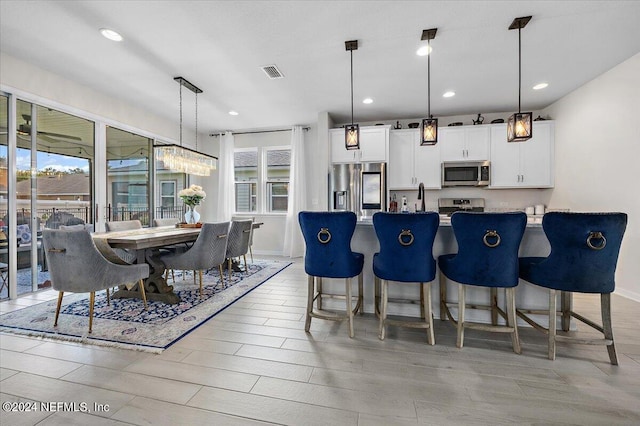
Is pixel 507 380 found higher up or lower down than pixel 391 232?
lower down

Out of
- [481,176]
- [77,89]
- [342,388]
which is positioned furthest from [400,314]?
[77,89]

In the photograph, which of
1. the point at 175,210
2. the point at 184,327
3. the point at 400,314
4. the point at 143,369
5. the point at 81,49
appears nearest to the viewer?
the point at 143,369

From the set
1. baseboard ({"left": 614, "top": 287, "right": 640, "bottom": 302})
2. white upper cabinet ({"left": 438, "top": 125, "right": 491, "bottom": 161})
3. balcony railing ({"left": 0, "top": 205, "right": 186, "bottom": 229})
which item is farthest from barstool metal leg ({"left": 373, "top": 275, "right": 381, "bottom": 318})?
balcony railing ({"left": 0, "top": 205, "right": 186, "bottom": 229})

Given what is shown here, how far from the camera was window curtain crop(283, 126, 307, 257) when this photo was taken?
5.75m

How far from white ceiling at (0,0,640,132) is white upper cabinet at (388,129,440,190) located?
0.71 metres

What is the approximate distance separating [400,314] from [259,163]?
15.1ft

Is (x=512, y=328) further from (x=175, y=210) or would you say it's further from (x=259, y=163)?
(x=175, y=210)

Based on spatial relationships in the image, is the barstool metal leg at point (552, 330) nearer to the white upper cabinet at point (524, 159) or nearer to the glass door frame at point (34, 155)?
the white upper cabinet at point (524, 159)

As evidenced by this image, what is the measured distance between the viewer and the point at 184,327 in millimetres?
2396

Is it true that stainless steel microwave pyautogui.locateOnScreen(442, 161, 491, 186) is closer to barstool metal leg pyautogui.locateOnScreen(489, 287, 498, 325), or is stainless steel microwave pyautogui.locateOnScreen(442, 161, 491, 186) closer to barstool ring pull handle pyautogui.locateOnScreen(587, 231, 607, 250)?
barstool metal leg pyautogui.locateOnScreen(489, 287, 498, 325)

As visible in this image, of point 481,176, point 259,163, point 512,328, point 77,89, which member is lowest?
point 512,328

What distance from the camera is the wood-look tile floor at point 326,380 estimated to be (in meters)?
1.41

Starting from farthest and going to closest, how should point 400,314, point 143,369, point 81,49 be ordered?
point 81,49, point 400,314, point 143,369

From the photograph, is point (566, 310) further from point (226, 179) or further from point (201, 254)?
point (226, 179)
